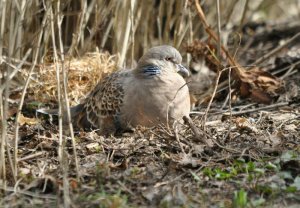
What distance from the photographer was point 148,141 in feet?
17.3

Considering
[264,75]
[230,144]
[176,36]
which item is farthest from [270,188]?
[176,36]

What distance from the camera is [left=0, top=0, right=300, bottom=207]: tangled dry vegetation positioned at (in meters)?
4.36

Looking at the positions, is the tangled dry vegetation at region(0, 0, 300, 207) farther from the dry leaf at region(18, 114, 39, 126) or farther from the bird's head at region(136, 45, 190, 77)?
the bird's head at region(136, 45, 190, 77)

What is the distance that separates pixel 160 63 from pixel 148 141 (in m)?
1.07

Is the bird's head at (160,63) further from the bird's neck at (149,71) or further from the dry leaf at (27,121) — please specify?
the dry leaf at (27,121)

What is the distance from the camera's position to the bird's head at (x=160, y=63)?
6.07m

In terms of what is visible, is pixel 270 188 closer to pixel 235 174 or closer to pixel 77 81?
pixel 235 174

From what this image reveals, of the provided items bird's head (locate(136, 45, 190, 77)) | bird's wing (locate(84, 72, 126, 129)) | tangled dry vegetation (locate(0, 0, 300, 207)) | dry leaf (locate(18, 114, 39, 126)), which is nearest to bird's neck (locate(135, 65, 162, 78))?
bird's head (locate(136, 45, 190, 77))

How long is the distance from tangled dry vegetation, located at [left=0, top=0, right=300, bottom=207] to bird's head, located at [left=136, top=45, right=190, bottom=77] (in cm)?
46

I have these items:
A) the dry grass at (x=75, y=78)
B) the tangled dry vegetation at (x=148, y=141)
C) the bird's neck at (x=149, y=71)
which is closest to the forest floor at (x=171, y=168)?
the tangled dry vegetation at (x=148, y=141)

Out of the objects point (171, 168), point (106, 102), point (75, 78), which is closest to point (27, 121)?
point (106, 102)

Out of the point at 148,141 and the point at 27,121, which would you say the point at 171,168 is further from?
the point at 27,121

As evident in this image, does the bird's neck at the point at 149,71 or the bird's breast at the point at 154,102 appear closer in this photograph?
the bird's breast at the point at 154,102

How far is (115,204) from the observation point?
4047mm
